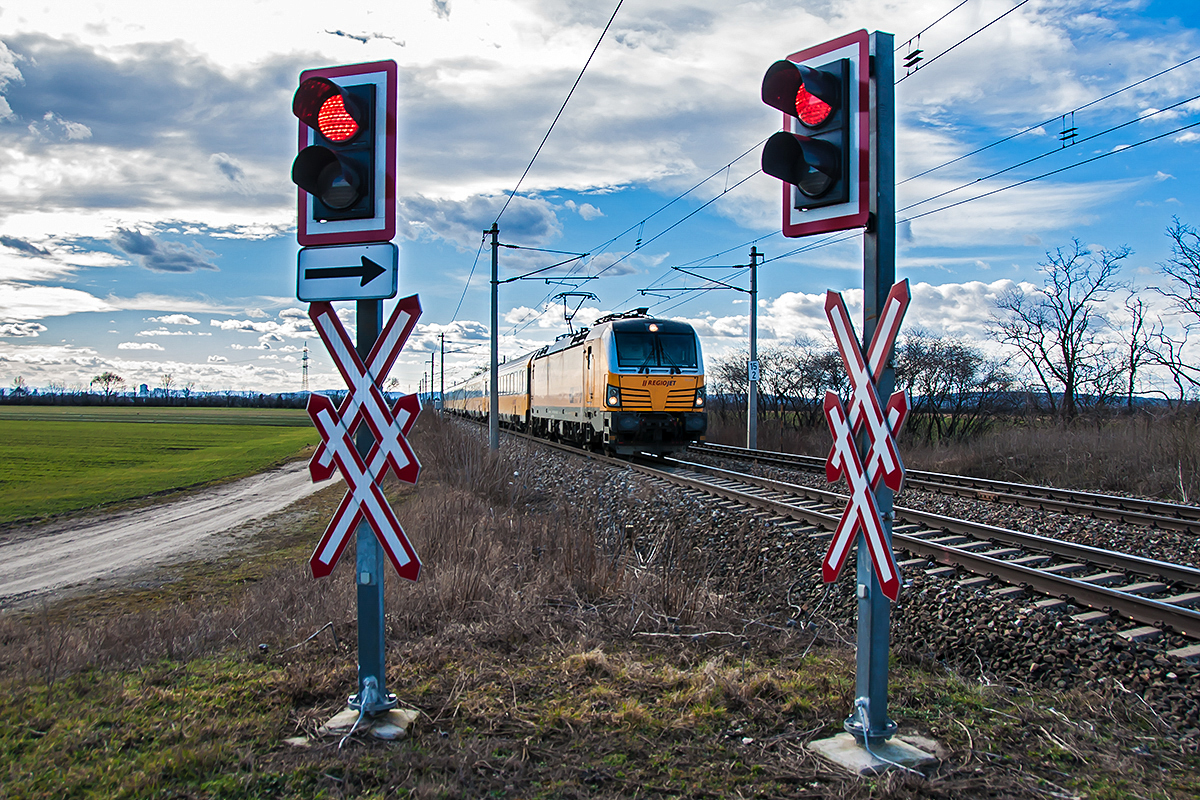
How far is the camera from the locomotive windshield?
17656 millimetres

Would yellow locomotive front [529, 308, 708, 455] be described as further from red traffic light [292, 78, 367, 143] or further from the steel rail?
red traffic light [292, 78, 367, 143]

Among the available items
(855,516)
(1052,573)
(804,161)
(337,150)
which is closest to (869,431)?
(855,516)

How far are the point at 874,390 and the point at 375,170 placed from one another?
259cm

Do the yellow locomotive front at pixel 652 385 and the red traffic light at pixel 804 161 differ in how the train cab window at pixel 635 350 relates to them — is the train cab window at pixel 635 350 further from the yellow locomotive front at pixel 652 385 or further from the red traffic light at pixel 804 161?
the red traffic light at pixel 804 161

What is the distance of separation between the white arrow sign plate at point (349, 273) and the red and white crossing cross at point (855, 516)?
6.98ft

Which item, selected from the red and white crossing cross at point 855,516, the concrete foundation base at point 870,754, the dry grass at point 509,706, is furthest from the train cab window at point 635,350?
the concrete foundation base at point 870,754

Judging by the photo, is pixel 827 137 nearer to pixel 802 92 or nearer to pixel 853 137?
pixel 853 137

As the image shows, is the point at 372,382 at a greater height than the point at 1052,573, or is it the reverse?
the point at 372,382

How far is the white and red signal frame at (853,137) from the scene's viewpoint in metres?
3.43

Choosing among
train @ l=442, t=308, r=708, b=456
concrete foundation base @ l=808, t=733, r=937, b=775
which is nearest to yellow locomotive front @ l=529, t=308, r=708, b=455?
train @ l=442, t=308, r=708, b=456

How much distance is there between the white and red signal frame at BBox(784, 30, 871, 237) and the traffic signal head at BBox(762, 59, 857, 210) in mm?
23

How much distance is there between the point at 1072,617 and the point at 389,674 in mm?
4877

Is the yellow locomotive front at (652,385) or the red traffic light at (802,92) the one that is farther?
the yellow locomotive front at (652,385)

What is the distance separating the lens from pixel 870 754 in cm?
310
